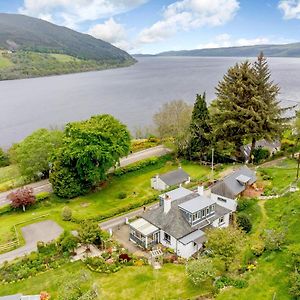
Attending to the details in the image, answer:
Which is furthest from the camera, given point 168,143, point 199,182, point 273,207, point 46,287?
point 168,143

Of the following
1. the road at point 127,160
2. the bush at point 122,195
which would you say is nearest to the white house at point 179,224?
the bush at point 122,195

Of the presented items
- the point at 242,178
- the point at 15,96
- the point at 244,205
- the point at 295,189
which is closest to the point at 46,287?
the point at 244,205

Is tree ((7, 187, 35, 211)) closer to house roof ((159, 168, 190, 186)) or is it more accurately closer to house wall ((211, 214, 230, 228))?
house roof ((159, 168, 190, 186))

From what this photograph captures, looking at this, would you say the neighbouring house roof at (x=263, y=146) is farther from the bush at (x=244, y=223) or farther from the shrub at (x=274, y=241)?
the shrub at (x=274, y=241)

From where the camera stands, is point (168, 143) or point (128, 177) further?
point (168, 143)

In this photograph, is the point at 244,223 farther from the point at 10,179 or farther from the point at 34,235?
the point at 10,179

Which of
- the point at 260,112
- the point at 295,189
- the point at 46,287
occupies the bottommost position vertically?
the point at 46,287

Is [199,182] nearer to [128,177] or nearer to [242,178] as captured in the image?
[242,178]
